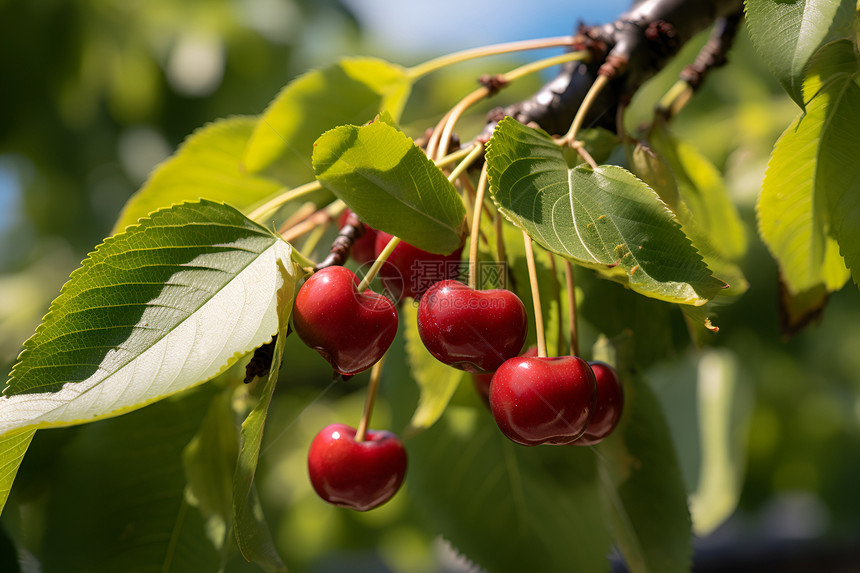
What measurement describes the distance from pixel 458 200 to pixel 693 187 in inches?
14.1

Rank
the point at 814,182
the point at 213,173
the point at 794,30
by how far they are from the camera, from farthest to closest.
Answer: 1. the point at 213,173
2. the point at 814,182
3. the point at 794,30

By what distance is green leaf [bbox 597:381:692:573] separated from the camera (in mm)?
543

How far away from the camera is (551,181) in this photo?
1.31ft

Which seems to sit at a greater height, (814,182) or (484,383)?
(814,182)

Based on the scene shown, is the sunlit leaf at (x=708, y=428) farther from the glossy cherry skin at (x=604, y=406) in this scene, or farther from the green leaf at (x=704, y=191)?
the glossy cherry skin at (x=604, y=406)

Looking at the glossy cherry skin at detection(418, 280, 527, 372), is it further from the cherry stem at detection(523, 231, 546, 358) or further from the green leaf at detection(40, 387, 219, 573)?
the green leaf at detection(40, 387, 219, 573)

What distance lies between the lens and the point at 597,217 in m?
0.38

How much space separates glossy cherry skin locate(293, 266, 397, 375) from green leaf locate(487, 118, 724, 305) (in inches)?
4.1

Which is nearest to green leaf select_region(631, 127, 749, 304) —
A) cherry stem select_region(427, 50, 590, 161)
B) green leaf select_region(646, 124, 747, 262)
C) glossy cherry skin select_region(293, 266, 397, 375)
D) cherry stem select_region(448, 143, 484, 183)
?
green leaf select_region(646, 124, 747, 262)

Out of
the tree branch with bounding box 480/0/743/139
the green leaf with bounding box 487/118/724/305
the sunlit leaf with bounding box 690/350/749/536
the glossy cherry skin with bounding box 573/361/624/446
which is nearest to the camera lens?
the green leaf with bounding box 487/118/724/305

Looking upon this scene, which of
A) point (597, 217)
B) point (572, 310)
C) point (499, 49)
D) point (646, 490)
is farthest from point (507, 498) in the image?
point (499, 49)

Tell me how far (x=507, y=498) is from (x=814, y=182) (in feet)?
1.26

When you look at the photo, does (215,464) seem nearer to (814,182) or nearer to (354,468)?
(354,468)

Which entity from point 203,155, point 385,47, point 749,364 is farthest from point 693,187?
point 385,47
